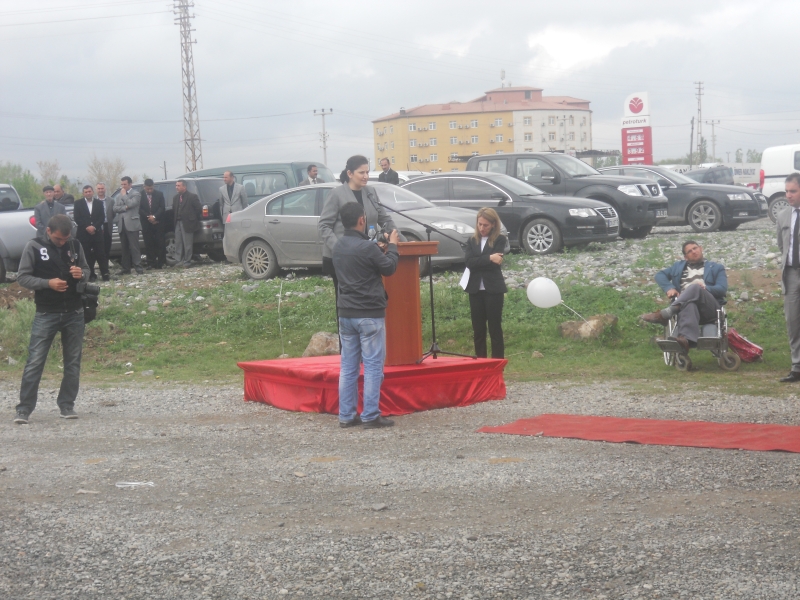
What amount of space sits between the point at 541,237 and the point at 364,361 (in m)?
10.2

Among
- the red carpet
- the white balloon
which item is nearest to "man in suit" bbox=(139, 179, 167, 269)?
the white balloon

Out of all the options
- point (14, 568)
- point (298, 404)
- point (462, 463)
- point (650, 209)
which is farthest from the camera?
point (650, 209)

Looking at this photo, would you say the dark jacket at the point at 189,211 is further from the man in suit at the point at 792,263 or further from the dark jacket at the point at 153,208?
the man in suit at the point at 792,263

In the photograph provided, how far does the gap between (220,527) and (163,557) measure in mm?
495

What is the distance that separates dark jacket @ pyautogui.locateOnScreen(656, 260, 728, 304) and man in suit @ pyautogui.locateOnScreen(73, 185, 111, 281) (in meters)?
11.2

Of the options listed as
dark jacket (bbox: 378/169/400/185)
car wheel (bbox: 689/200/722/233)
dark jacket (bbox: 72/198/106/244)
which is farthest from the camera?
car wheel (bbox: 689/200/722/233)

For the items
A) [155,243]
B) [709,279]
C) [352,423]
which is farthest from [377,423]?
[155,243]

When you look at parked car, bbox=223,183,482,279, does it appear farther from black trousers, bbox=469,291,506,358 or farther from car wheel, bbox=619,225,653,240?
black trousers, bbox=469,291,506,358

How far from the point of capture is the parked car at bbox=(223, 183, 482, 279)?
53.5 ft

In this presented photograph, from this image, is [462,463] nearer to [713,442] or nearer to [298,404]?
[713,442]

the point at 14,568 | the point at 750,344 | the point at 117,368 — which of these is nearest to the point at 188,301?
the point at 117,368

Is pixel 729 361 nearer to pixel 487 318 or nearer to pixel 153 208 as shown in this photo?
pixel 487 318

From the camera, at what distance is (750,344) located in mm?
10344

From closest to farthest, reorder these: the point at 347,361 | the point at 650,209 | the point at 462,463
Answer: the point at 462,463 < the point at 347,361 < the point at 650,209
